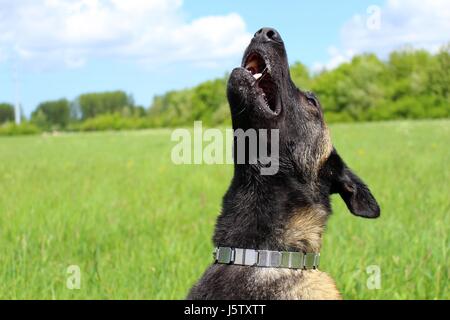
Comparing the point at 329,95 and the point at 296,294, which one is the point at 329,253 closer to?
the point at 296,294

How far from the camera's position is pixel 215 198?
8719 mm

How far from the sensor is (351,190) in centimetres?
321

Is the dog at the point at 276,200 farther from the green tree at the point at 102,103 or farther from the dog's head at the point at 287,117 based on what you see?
the green tree at the point at 102,103

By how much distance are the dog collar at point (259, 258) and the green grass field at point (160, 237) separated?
5.83ft

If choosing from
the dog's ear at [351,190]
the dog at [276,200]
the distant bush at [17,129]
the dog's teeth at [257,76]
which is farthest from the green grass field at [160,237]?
the distant bush at [17,129]

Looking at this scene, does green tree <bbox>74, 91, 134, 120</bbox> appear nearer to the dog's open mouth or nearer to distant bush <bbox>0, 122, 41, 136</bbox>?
distant bush <bbox>0, 122, 41, 136</bbox>

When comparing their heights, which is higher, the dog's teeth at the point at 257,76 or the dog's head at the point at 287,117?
the dog's teeth at the point at 257,76

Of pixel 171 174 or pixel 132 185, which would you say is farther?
pixel 171 174

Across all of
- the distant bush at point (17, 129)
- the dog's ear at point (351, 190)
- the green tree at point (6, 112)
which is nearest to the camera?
the dog's ear at point (351, 190)

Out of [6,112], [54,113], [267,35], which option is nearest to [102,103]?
[54,113]

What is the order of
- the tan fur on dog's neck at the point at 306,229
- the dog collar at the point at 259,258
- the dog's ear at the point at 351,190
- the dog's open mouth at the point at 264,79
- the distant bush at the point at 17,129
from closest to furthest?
the dog collar at the point at 259,258
the tan fur on dog's neck at the point at 306,229
the dog's open mouth at the point at 264,79
the dog's ear at the point at 351,190
the distant bush at the point at 17,129

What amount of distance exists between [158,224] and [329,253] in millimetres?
2334

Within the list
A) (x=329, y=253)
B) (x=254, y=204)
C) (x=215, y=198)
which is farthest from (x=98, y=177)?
(x=254, y=204)

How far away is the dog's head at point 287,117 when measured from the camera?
2.74 metres
